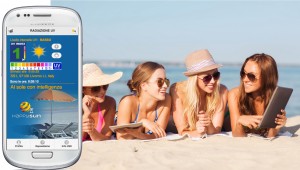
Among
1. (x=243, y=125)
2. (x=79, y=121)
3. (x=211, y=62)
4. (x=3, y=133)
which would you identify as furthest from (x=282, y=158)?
(x=3, y=133)

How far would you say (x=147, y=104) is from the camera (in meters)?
5.42

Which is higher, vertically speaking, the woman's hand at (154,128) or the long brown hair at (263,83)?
the long brown hair at (263,83)

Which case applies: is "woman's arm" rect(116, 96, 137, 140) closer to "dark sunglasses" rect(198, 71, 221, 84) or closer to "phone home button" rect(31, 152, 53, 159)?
"dark sunglasses" rect(198, 71, 221, 84)

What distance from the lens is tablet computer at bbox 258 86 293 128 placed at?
17.3ft

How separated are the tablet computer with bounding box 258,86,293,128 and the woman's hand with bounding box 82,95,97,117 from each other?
1.43 m

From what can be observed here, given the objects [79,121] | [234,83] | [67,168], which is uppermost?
[79,121]

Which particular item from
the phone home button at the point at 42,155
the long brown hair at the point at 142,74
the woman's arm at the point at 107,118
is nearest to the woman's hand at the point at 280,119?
the long brown hair at the point at 142,74

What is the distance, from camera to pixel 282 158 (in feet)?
15.6

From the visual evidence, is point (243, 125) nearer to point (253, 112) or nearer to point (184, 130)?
point (253, 112)

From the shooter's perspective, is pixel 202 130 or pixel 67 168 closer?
pixel 67 168

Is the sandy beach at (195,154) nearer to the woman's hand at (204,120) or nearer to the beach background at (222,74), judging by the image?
the woman's hand at (204,120)

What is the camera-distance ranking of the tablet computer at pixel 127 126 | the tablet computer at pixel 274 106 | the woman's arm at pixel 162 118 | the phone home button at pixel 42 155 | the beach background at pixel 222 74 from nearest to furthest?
the phone home button at pixel 42 155, the tablet computer at pixel 127 126, the tablet computer at pixel 274 106, the woman's arm at pixel 162 118, the beach background at pixel 222 74

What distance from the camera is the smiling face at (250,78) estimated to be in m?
5.46

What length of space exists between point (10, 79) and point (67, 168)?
74 centimetres
